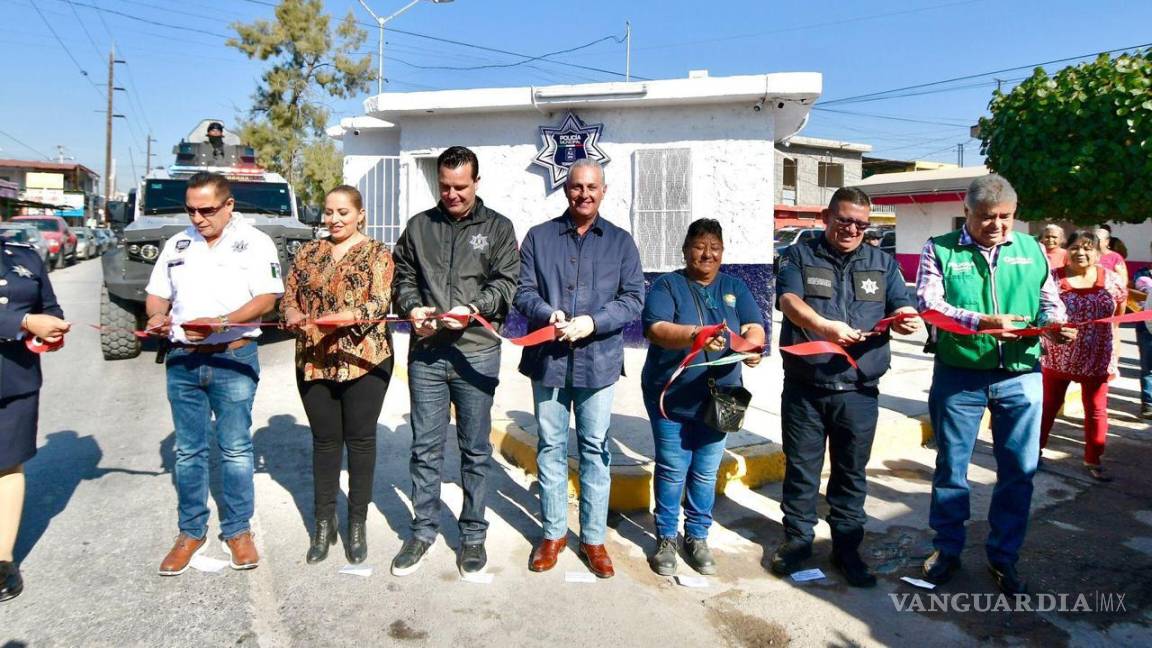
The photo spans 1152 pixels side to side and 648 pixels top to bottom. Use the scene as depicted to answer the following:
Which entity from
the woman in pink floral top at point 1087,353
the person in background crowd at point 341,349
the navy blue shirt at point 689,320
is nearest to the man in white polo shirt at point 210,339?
the person in background crowd at point 341,349

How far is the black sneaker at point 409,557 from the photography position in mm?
3654

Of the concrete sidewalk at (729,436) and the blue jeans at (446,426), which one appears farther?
the concrete sidewalk at (729,436)

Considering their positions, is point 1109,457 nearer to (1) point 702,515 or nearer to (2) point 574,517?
(1) point 702,515

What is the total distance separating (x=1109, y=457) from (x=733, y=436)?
2.99 metres

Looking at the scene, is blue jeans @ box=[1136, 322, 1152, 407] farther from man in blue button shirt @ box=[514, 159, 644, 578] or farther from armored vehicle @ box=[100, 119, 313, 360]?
armored vehicle @ box=[100, 119, 313, 360]

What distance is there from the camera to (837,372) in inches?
142

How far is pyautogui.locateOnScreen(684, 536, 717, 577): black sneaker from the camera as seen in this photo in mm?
3732

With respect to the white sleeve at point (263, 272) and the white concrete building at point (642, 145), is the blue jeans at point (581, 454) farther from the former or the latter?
the white concrete building at point (642, 145)

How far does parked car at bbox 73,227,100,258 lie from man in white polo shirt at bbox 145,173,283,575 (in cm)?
2930

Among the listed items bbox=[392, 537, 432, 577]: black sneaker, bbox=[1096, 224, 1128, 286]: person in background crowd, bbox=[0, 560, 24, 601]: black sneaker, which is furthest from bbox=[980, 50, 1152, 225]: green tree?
bbox=[0, 560, 24, 601]: black sneaker

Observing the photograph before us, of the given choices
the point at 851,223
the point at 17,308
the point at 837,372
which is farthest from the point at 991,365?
the point at 17,308

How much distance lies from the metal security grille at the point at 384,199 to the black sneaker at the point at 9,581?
7.18 meters

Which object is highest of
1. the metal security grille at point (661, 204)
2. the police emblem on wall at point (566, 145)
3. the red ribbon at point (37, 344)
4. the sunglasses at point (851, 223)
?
the police emblem on wall at point (566, 145)

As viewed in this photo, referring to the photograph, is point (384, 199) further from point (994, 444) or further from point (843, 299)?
point (994, 444)
